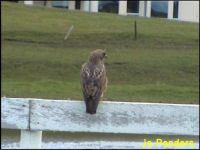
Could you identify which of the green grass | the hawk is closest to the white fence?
the hawk

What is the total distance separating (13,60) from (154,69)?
5.60 m

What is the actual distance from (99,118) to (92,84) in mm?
807

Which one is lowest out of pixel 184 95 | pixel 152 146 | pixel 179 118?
pixel 184 95

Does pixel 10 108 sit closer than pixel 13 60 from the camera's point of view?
Yes

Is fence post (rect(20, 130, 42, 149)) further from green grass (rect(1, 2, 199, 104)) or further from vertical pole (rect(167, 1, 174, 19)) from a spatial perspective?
vertical pole (rect(167, 1, 174, 19))

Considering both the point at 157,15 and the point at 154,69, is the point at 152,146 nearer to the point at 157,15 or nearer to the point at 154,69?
the point at 154,69

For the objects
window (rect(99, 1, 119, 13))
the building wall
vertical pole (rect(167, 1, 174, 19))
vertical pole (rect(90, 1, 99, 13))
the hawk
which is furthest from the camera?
vertical pole (rect(90, 1, 99, 13))

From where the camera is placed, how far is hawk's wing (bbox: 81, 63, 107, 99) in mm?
5457

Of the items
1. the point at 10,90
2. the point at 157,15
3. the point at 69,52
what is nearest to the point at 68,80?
the point at 10,90

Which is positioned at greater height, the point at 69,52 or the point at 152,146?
the point at 152,146

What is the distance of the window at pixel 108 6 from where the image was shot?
160 ft

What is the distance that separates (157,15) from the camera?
47312 mm

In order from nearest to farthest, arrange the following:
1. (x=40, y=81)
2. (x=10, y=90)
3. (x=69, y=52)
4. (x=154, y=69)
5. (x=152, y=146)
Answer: (x=152, y=146) → (x=10, y=90) → (x=40, y=81) → (x=154, y=69) → (x=69, y=52)

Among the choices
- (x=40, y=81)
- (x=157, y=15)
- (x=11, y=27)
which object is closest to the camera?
(x=40, y=81)
